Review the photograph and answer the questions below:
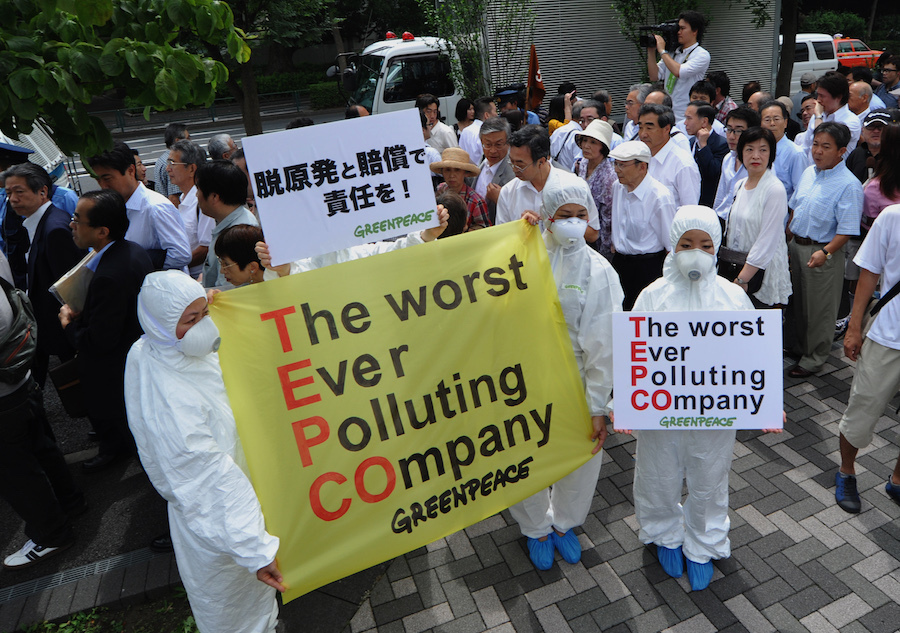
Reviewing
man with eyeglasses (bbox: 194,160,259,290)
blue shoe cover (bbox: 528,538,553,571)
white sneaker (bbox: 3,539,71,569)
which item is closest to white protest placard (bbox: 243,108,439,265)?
man with eyeglasses (bbox: 194,160,259,290)

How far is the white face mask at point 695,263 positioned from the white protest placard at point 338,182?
1227mm

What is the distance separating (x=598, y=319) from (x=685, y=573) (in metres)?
1.44

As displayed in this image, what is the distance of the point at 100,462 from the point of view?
15.6ft

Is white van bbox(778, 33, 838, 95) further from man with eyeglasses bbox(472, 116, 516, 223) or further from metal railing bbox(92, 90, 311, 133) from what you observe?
metal railing bbox(92, 90, 311, 133)

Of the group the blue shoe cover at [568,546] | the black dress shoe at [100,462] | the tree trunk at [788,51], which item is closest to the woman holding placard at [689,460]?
the blue shoe cover at [568,546]

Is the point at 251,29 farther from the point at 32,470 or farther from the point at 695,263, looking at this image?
the point at 695,263

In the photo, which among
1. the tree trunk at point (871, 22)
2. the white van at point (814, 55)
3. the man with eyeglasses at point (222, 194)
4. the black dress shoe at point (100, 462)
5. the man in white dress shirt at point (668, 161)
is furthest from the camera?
the tree trunk at point (871, 22)

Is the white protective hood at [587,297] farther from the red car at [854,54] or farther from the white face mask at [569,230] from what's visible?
the red car at [854,54]

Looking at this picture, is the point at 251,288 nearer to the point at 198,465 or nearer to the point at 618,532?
the point at 198,465

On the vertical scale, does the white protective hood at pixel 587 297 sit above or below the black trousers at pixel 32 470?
above

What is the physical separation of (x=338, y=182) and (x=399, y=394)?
3.25 ft

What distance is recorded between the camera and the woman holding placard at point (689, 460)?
3105 millimetres

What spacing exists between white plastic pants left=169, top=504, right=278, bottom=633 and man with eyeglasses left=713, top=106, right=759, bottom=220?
4630 mm

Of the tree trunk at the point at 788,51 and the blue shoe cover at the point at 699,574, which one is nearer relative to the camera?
the blue shoe cover at the point at 699,574
